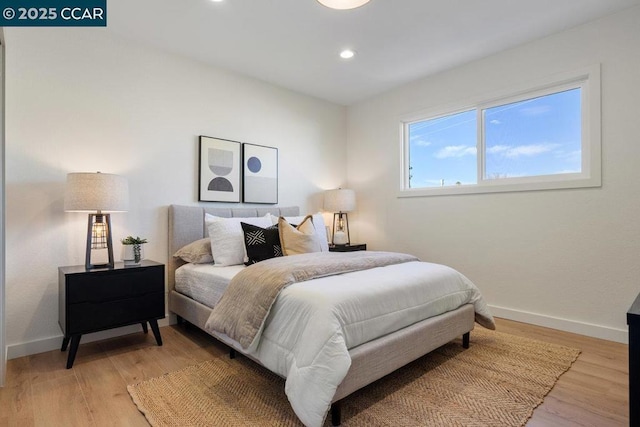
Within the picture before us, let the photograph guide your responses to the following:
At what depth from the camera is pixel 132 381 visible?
6.74 ft

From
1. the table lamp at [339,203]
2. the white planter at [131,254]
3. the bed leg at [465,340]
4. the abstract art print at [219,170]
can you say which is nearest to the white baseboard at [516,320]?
the white planter at [131,254]

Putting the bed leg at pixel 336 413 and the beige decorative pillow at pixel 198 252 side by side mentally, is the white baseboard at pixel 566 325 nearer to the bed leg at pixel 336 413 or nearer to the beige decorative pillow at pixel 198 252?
the bed leg at pixel 336 413

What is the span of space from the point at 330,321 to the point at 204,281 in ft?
4.58

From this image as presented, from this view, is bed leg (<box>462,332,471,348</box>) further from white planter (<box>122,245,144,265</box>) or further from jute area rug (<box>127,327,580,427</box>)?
white planter (<box>122,245,144,265</box>)

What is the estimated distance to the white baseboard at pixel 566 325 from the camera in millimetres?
2633

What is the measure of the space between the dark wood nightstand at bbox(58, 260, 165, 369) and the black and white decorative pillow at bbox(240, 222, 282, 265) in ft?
2.31

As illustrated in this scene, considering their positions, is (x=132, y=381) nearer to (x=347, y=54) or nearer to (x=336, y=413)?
(x=336, y=413)

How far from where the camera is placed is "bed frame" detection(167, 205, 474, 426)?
1.64 m

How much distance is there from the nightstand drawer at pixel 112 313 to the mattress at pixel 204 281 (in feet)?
0.81

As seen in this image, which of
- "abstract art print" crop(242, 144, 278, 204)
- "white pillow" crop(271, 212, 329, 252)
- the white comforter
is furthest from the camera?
"abstract art print" crop(242, 144, 278, 204)

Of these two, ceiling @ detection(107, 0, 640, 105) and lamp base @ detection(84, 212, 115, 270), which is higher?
ceiling @ detection(107, 0, 640, 105)

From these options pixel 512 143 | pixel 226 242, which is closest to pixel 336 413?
pixel 226 242

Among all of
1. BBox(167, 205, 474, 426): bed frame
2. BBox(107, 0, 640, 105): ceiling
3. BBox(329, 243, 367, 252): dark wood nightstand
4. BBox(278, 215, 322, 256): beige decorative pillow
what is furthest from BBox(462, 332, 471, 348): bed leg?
BBox(107, 0, 640, 105): ceiling

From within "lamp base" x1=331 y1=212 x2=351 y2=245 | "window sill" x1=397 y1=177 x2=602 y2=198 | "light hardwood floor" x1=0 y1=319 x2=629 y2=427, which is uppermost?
"window sill" x1=397 y1=177 x2=602 y2=198
